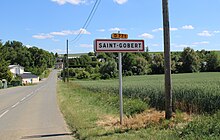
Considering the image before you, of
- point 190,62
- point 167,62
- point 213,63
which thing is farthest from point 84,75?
point 167,62

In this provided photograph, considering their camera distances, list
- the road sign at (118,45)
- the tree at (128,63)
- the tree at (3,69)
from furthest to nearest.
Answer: the tree at (128,63) < the tree at (3,69) < the road sign at (118,45)

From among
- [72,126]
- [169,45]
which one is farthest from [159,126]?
[72,126]

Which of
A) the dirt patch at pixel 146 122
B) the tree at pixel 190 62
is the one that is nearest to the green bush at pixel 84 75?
the tree at pixel 190 62

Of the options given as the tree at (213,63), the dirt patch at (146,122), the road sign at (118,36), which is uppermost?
the tree at (213,63)

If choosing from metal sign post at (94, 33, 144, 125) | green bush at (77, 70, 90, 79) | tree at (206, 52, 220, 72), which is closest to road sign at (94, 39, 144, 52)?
metal sign post at (94, 33, 144, 125)

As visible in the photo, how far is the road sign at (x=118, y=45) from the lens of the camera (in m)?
10.1

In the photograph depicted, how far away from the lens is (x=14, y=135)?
980 centimetres

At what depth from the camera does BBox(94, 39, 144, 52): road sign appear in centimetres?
1010

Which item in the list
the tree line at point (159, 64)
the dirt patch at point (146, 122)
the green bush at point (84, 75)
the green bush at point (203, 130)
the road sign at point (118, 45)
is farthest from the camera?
the green bush at point (84, 75)

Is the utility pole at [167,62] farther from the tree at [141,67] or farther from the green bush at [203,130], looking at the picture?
the tree at [141,67]

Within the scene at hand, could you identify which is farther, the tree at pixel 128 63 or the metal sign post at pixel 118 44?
the tree at pixel 128 63

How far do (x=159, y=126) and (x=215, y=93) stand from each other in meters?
4.17

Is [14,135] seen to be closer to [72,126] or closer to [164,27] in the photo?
[72,126]

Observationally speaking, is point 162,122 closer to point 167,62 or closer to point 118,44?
point 167,62
